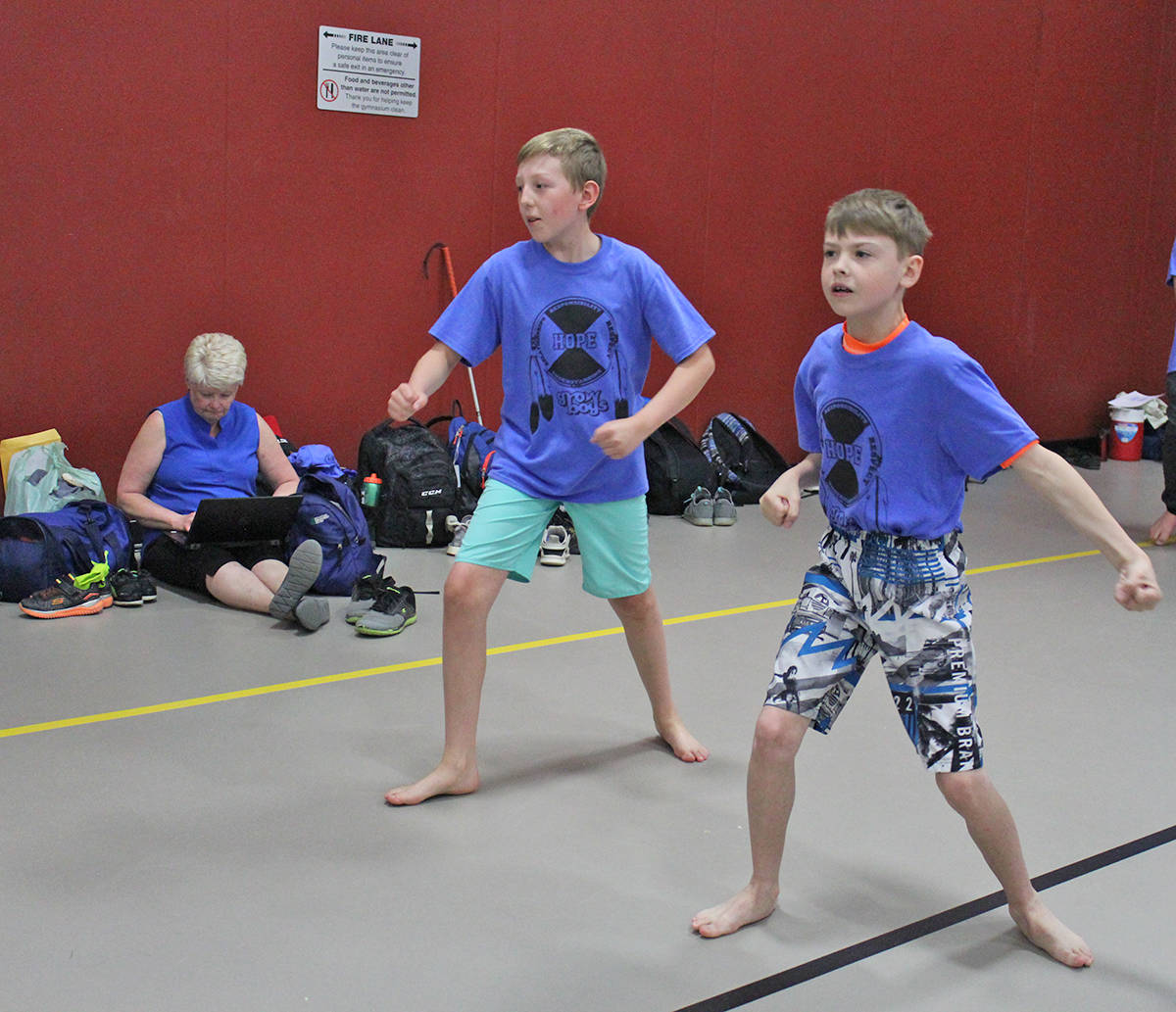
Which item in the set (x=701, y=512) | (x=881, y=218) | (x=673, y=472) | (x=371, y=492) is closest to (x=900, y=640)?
(x=881, y=218)

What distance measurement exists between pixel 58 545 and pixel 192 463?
63 cm

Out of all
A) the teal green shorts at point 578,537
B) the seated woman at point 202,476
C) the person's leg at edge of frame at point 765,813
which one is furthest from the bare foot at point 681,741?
the seated woman at point 202,476

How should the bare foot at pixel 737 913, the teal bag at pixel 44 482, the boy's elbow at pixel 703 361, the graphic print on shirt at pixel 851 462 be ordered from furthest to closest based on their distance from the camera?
the teal bag at pixel 44 482 < the boy's elbow at pixel 703 361 < the bare foot at pixel 737 913 < the graphic print on shirt at pixel 851 462

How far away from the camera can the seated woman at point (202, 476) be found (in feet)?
17.8

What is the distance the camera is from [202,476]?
568cm

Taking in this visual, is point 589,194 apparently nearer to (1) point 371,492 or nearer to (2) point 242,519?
(2) point 242,519

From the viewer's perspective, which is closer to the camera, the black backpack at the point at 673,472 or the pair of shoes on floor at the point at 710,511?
Answer: the pair of shoes on floor at the point at 710,511

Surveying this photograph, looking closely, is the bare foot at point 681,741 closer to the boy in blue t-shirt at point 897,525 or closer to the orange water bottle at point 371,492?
the boy in blue t-shirt at point 897,525

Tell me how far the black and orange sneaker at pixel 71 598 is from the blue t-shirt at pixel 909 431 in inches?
135

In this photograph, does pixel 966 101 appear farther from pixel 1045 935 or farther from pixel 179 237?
pixel 1045 935

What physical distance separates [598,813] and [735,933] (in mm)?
704

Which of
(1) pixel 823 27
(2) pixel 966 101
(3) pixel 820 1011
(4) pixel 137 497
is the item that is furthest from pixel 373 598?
(2) pixel 966 101

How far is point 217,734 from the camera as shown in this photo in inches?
156

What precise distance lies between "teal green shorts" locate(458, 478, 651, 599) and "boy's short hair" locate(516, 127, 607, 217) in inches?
32.2
